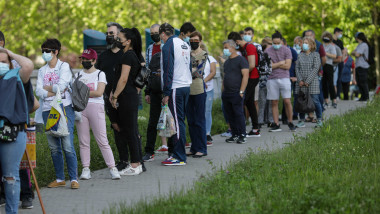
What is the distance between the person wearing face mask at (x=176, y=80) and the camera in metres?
9.45

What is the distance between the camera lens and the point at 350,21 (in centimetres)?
2834

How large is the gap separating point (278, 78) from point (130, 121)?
5548mm

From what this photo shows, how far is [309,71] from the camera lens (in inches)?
535

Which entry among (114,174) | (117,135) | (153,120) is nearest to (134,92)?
(117,135)

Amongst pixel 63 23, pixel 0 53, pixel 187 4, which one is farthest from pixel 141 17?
pixel 0 53

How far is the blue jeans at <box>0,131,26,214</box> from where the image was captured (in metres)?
6.15

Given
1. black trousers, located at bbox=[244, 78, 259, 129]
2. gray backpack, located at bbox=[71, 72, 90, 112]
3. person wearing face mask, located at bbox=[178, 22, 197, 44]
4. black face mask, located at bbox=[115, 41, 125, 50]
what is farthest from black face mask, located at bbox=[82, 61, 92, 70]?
black trousers, located at bbox=[244, 78, 259, 129]

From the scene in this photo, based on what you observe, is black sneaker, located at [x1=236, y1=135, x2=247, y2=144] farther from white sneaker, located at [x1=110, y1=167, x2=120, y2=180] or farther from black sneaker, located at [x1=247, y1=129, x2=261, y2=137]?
white sneaker, located at [x1=110, y1=167, x2=120, y2=180]

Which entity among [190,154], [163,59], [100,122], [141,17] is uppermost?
[141,17]

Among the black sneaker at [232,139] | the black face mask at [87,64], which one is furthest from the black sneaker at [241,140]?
the black face mask at [87,64]

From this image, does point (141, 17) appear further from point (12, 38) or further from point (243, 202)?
point (243, 202)

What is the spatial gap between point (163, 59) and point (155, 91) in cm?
95

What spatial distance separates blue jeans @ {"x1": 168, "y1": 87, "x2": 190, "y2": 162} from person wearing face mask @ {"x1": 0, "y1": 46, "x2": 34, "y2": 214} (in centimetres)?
356

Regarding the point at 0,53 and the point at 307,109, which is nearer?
the point at 0,53
